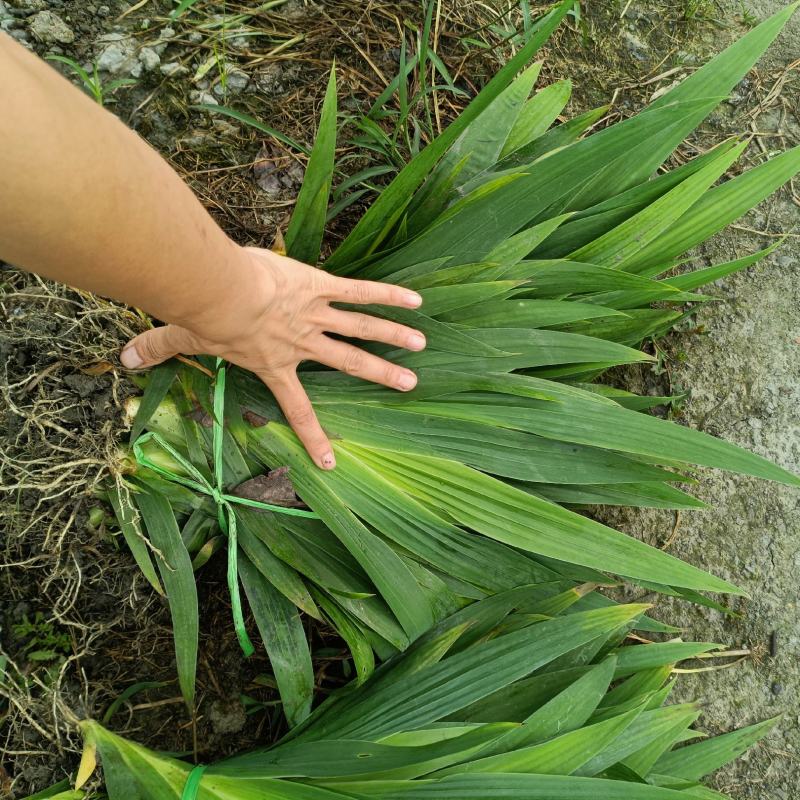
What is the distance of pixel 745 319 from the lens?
1438mm

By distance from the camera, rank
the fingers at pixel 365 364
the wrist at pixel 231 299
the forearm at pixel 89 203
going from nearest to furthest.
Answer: the forearm at pixel 89 203
the wrist at pixel 231 299
the fingers at pixel 365 364

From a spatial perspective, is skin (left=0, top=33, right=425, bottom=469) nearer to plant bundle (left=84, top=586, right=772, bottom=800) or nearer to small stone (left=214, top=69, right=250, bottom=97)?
plant bundle (left=84, top=586, right=772, bottom=800)

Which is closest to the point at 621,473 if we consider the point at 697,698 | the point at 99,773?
the point at 697,698

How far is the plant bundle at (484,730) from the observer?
78 centimetres

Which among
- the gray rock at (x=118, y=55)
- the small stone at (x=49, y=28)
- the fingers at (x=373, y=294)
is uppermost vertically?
the small stone at (x=49, y=28)

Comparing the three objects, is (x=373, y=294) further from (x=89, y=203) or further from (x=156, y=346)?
(x=89, y=203)

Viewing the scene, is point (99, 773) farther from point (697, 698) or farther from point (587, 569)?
point (697, 698)

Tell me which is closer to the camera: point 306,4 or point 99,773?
point 99,773

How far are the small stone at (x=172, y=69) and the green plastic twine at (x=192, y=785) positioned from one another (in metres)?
1.12

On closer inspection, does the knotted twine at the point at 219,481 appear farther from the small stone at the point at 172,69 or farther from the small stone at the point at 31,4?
the small stone at the point at 31,4

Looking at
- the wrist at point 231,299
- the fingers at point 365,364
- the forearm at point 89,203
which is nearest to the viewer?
the forearm at point 89,203

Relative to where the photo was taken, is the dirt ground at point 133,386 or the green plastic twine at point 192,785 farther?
the dirt ground at point 133,386

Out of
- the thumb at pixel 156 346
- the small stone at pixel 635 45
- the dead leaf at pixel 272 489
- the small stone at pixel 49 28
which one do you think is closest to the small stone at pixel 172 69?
the small stone at pixel 49 28

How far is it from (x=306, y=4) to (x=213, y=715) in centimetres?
129
